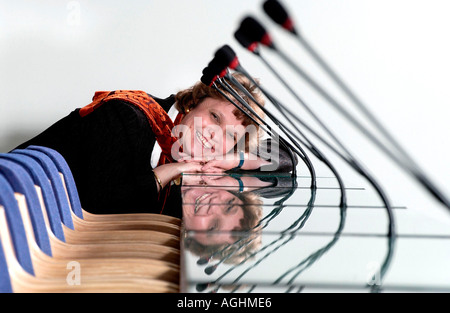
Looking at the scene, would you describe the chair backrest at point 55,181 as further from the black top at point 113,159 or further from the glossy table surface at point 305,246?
the black top at point 113,159

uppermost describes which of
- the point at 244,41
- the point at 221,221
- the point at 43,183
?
the point at 244,41

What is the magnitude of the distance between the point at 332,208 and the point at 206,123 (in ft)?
3.21

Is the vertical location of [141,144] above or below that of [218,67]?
above

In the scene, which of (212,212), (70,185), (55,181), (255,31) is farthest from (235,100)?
(255,31)

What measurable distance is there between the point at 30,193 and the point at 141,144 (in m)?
0.96

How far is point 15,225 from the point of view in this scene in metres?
0.88

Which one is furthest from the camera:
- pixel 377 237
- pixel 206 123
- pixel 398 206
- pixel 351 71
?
pixel 351 71

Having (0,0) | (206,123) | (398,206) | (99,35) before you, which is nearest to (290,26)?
(398,206)

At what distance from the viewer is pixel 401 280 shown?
0.72 meters

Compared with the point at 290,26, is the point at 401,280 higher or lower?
lower

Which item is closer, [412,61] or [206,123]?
[206,123]

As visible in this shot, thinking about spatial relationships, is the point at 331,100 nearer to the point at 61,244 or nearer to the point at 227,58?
the point at 227,58

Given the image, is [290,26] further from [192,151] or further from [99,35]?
[99,35]

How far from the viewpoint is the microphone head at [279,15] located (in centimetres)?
69
